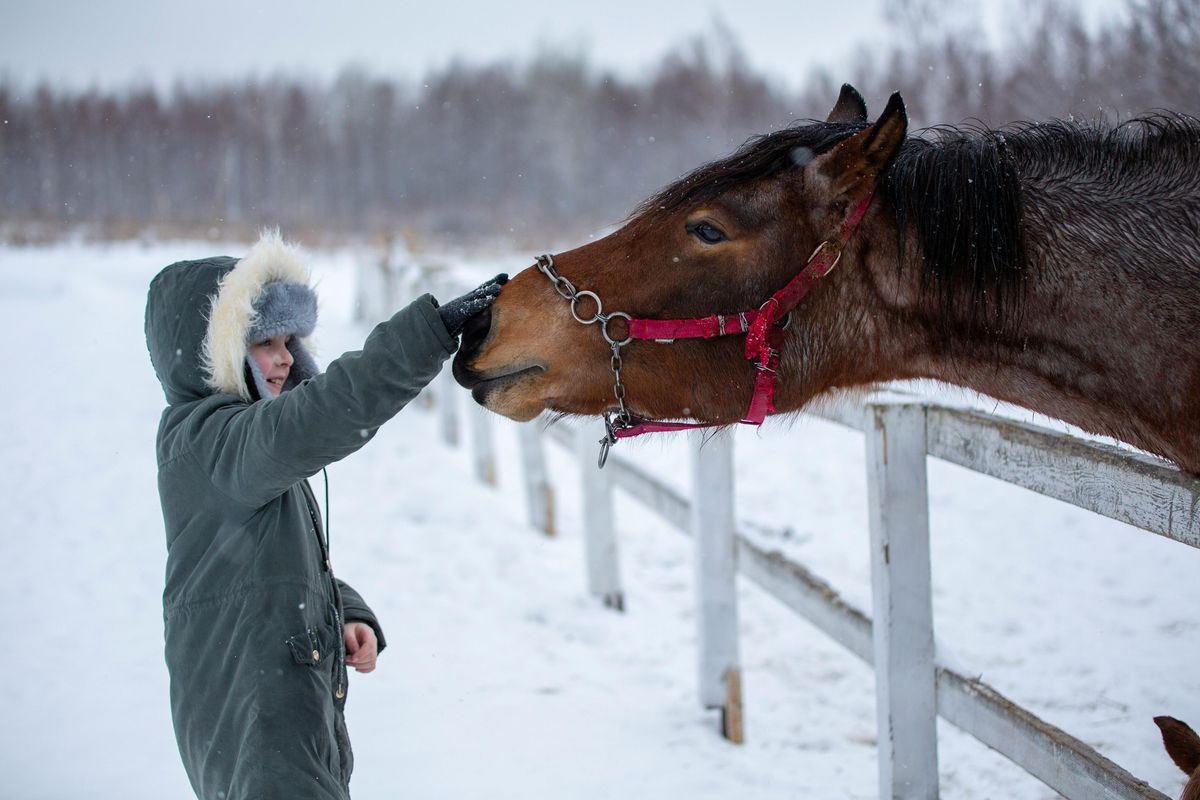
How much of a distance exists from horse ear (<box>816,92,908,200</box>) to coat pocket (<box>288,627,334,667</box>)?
1513mm

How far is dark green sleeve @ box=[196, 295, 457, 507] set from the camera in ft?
5.87

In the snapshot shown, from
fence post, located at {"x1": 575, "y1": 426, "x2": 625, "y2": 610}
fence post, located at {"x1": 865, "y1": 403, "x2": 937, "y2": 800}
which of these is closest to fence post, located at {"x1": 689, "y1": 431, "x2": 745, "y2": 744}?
fence post, located at {"x1": 865, "y1": 403, "x2": 937, "y2": 800}

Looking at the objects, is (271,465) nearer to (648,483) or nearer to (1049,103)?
(648,483)

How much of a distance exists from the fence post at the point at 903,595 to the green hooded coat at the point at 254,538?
1.43m

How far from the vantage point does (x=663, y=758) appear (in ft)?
11.5

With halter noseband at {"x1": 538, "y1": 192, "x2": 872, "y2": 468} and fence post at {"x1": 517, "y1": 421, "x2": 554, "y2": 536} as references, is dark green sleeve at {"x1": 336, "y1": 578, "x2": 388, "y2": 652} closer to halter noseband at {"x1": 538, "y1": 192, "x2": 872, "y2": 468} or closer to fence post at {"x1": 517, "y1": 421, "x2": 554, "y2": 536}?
halter noseband at {"x1": 538, "y1": 192, "x2": 872, "y2": 468}

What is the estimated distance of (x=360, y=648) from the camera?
230 cm

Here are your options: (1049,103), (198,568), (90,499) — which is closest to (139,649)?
(90,499)

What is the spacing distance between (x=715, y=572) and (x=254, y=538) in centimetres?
234

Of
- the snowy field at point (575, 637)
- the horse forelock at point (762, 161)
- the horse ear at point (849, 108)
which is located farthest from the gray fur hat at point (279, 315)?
the horse ear at point (849, 108)

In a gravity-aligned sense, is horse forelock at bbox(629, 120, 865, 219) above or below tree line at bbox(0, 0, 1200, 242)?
below

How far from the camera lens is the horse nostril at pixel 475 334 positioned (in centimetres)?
200

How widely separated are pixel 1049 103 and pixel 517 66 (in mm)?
39065

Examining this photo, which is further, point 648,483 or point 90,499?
point 90,499
